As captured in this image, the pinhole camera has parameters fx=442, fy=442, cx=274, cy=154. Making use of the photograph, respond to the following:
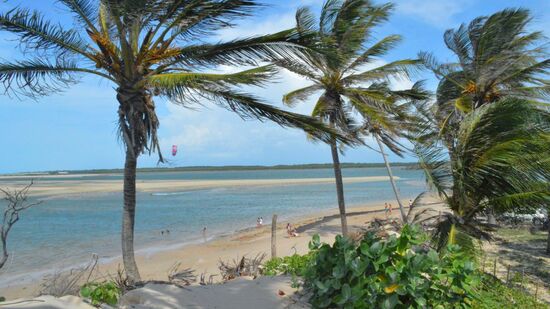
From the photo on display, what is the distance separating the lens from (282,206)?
33.3 meters

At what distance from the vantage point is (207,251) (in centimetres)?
1659

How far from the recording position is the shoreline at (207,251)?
40.2 feet

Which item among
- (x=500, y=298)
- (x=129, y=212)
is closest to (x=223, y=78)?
(x=129, y=212)

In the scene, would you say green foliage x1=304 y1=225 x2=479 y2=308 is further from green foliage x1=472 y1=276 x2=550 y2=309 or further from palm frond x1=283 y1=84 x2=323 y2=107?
palm frond x1=283 y1=84 x2=323 y2=107

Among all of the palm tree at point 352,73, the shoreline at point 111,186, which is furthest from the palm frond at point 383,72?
the shoreline at point 111,186

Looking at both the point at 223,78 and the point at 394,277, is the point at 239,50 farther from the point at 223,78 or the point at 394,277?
the point at 394,277

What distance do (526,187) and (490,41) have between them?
8225 millimetres

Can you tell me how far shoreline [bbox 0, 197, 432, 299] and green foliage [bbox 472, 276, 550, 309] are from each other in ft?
15.8

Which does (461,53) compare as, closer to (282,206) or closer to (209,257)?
(209,257)

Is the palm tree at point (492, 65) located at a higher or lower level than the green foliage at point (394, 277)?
higher

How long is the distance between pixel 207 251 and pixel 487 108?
41.0ft

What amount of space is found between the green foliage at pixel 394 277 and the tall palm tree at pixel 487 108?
6.08 feet

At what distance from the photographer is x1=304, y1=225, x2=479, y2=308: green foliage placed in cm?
419

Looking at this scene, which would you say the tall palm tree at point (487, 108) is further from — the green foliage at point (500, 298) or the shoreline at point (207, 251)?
the shoreline at point (207, 251)
